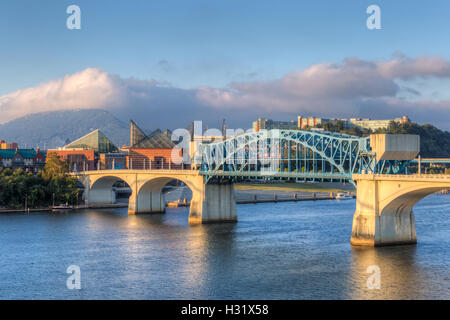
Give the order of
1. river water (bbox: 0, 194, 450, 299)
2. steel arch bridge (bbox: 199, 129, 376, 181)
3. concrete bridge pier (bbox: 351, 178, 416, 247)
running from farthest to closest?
1. steel arch bridge (bbox: 199, 129, 376, 181)
2. concrete bridge pier (bbox: 351, 178, 416, 247)
3. river water (bbox: 0, 194, 450, 299)

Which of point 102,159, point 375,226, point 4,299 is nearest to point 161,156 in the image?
point 102,159

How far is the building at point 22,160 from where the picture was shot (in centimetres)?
16375

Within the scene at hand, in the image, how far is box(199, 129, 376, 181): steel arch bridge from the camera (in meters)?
75.9

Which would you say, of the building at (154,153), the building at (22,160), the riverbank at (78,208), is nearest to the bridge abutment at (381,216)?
the riverbank at (78,208)

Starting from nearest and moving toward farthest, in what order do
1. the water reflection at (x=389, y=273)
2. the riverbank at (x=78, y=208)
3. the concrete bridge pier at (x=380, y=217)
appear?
the water reflection at (x=389, y=273) < the concrete bridge pier at (x=380, y=217) < the riverbank at (x=78, y=208)

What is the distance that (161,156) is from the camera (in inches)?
7151

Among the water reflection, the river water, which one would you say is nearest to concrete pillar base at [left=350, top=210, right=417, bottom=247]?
the water reflection

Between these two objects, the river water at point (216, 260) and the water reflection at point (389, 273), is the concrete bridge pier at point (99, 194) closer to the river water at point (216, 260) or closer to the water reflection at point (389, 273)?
the river water at point (216, 260)

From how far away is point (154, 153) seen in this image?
182750mm

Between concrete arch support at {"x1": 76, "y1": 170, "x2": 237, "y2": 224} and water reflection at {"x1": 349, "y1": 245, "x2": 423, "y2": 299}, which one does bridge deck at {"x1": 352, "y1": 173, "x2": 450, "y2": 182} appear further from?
concrete arch support at {"x1": 76, "y1": 170, "x2": 237, "y2": 224}

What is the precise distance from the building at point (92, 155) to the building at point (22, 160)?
18.8ft

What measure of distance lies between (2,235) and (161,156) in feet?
326

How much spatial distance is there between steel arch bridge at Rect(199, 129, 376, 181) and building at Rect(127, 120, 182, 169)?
2810 inches
